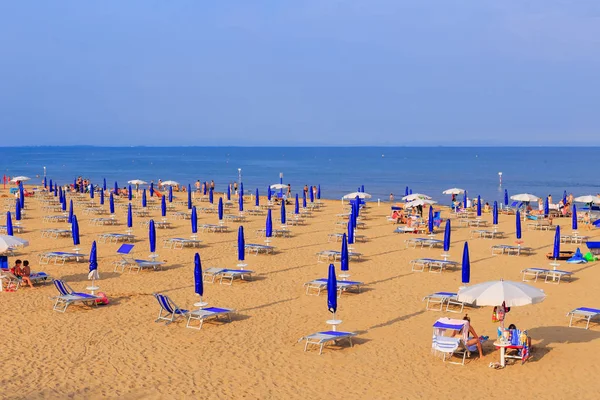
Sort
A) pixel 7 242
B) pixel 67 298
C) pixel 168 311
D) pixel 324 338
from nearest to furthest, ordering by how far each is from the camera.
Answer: pixel 324 338 → pixel 168 311 → pixel 67 298 → pixel 7 242

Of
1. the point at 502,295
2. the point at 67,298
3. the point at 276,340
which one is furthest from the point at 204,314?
the point at 502,295

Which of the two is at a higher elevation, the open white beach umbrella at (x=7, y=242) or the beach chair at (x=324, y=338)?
the open white beach umbrella at (x=7, y=242)

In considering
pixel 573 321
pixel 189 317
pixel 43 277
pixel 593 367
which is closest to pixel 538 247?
pixel 573 321

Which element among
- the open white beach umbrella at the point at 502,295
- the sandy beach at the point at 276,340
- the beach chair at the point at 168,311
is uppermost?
the open white beach umbrella at the point at 502,295

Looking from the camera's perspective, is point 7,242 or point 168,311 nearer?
point 168,311

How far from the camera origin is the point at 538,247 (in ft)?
77.2

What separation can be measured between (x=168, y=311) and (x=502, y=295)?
6440 mm

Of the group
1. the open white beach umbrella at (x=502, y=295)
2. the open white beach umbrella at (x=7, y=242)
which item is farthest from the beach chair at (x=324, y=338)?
the open white beach umbrella at (x=7, y=242)

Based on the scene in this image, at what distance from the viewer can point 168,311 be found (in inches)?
522

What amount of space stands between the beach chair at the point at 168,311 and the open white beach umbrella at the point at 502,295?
5602 mm

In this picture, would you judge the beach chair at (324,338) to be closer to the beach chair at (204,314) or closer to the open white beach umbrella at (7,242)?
the beach chair at (204,314)

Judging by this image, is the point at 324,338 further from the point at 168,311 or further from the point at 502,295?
the point at 168,311

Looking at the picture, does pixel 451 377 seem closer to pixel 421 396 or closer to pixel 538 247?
pixel 421 396

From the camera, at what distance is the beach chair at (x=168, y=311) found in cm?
1311
